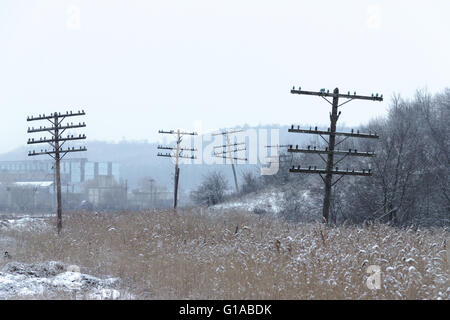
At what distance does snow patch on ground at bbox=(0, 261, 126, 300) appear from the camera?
841 cm

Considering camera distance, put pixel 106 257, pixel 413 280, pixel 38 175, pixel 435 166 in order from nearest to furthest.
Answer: pixel 413 280 → pixel 106 257 → pixel 435 166 → pixel 38 175

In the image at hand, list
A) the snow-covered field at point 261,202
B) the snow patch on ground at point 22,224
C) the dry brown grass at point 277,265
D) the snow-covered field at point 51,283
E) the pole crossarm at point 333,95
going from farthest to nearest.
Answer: the snow-covered field at point 261,202, the snow patch on ground at point 22,224, the pole crossarm at point 333,95, the snow-covered field at point 51,283, the dry brown grass at point 277,265

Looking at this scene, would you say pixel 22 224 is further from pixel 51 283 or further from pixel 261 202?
pixel 261 202

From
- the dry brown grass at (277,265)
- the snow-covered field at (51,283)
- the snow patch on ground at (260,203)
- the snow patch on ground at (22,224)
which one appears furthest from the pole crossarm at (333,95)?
the snow patch on ground at (260,203)

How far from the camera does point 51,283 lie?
9680 millimetres

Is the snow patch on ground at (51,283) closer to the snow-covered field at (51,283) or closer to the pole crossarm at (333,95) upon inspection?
the snow-covered field at (51,283)

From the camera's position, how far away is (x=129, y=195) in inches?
3713

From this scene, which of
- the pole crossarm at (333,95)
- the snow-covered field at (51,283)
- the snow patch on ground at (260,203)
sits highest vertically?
the pole crossarm at (333,95)

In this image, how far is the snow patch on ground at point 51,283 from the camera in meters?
8.41

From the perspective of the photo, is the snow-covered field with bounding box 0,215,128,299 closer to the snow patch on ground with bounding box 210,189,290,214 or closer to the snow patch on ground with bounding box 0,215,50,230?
the snow patch on ground with bounding box 0,215,50,230

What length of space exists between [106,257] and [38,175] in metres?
Answer: 78.0

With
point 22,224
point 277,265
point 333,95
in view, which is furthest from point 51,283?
point 22,224

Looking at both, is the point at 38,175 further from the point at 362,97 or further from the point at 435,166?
the point at 362,97
